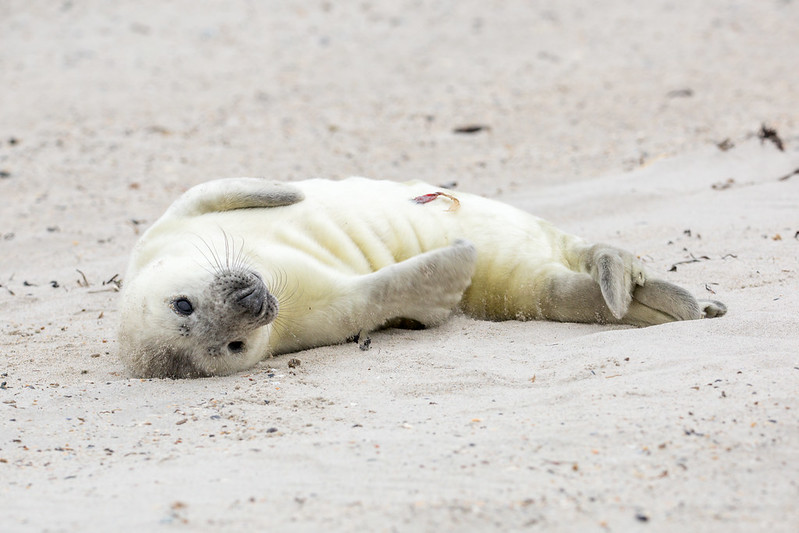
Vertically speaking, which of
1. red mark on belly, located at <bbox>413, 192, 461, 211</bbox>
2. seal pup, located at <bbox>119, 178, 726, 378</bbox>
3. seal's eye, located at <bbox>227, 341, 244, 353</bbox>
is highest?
red mark on belly, located at <bbox>413, 192, 461, 211</bbox>

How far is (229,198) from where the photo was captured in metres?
4.12

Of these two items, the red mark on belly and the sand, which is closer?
the sand

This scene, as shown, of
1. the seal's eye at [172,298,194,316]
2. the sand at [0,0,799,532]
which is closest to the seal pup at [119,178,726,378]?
the seal's eye at [172,298,194,316]

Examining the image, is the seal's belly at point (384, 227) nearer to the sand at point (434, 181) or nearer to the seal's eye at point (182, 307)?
the sand at point (434, 181)

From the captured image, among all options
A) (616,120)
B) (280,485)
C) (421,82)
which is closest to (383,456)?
(280,485)

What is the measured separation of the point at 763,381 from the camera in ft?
9.44

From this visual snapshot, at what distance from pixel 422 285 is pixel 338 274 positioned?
1.13ft

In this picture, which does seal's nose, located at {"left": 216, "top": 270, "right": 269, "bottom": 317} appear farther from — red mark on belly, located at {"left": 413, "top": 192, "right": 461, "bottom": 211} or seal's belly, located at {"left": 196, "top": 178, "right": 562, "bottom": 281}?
red mark on belly, located at {"left": 413, "top": 192, "right": 461, "bottom": 211}

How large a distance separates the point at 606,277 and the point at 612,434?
1.35 metres

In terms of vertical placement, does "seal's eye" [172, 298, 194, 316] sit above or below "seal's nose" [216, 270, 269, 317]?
below

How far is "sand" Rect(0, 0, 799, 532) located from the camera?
2389 mm

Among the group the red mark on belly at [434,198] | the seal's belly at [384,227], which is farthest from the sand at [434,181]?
the red mark on belly at [434,198]

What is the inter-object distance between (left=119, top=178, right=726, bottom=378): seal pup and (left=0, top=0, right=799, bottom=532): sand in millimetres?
121

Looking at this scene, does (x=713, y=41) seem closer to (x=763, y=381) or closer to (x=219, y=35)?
(x=219, y=35)
